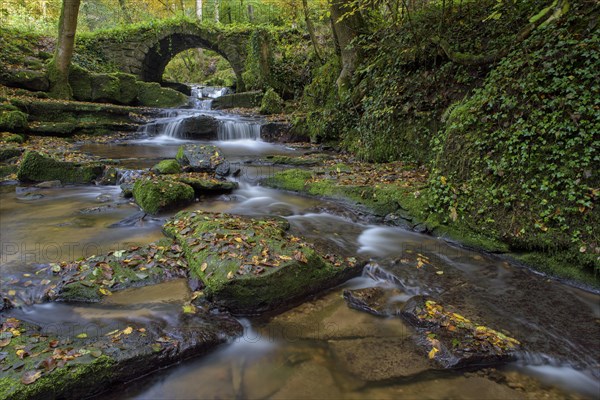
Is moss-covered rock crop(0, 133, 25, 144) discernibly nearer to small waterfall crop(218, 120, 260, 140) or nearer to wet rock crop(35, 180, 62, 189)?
wet rock crop(35, 180, 62, 189)

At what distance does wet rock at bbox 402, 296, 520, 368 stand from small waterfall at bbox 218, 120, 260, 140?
37.5 feet

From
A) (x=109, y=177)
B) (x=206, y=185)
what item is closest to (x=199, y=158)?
(x=206, y=185)

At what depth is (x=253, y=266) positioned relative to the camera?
3.68 m

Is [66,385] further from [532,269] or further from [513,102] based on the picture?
[513,102]

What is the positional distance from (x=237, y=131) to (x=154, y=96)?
253 inches

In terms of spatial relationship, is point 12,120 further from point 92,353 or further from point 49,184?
point 92,353

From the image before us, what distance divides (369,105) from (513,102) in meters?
4.62

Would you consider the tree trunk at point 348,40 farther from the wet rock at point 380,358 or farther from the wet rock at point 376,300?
the wet rock at point 380,358

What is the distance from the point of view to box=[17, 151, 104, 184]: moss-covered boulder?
7.88m

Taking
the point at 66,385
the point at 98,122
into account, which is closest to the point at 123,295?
the point at 66,385

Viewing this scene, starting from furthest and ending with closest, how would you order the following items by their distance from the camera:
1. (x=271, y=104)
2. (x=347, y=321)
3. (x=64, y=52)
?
(x=271, y=104)
(x=64, y=52)
(x=347, y=321)

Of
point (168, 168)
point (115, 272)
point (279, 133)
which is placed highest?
point (279, 133)

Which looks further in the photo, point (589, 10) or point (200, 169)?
point (200, 169)

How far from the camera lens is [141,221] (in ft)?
19.2
